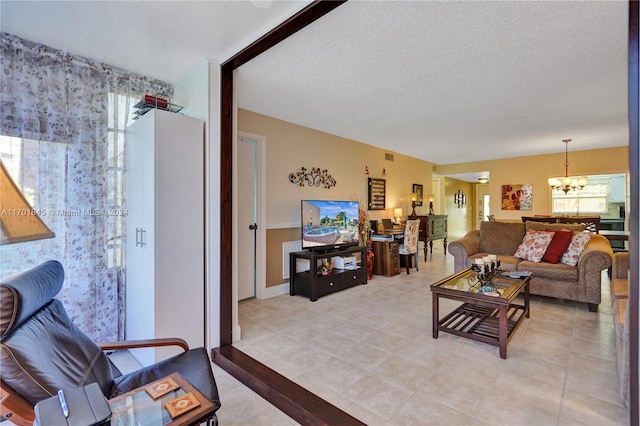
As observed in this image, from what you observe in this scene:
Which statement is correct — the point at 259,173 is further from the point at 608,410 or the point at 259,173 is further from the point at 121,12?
the point at 608,410

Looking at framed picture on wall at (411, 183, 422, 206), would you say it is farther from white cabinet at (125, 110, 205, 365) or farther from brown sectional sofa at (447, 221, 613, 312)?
white cabinet at (125, 110, 205, 365)

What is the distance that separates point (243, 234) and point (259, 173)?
31.6 inches

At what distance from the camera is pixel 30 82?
2.15 metres

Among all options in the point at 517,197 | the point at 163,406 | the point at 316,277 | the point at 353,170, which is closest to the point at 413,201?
the point at 353,170

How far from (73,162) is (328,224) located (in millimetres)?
2933

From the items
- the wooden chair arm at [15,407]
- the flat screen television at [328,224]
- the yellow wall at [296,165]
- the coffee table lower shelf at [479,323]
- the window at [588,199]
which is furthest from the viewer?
the window at [588,199]

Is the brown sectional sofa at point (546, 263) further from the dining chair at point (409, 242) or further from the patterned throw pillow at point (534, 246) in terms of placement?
the dining chair at point (409, 242)

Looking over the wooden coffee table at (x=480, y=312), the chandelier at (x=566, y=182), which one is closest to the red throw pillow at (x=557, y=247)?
the wooden coffee table at (x=480, y=312)

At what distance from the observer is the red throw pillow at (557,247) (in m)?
3.67

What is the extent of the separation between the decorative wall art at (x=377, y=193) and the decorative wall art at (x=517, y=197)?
10.4 ft

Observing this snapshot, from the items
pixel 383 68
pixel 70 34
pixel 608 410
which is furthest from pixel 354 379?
pixel 70 34

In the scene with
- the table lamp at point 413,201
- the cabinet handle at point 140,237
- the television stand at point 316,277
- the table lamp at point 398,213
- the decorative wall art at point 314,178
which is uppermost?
the decorative wall art at point 314,178

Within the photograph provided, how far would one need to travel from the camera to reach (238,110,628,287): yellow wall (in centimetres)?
402

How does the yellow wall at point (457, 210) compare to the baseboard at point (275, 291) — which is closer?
the baseboard at point (275, 291)
